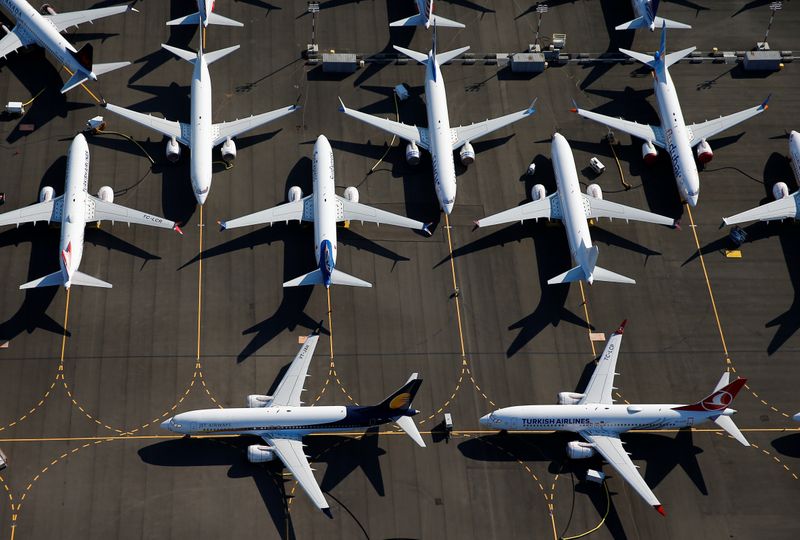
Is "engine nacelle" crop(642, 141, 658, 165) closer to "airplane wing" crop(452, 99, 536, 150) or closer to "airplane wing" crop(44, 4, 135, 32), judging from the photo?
"airplane wing" crop(452, 99, 536, 150)

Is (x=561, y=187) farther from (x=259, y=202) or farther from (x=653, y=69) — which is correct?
(x=259, y=202)

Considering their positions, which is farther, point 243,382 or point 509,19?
point 509,19

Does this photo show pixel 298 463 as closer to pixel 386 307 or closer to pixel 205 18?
pixel 386 307

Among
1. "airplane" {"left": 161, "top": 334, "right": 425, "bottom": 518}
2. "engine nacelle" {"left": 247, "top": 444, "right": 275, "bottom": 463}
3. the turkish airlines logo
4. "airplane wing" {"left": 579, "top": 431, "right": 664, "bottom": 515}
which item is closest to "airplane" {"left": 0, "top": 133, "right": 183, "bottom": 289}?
"airplane" {"left": 161, "top": 334, "right": 425, "bottom": 518}

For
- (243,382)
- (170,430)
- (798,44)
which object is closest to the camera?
(170,430)

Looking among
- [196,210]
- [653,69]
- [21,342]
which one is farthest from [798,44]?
[21,342]
